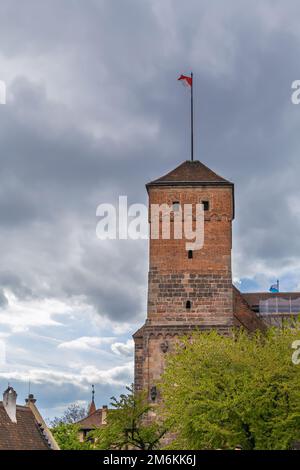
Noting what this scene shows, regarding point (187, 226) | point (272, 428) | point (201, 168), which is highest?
point (201, 168)

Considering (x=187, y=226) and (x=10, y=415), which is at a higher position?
(x=187, y=226)

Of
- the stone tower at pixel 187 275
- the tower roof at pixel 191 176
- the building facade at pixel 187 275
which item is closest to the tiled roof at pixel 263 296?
the building facade at pixel 187 275

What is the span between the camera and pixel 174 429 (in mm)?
41406

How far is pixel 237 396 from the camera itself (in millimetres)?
33844

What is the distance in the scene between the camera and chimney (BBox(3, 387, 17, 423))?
44844 mm

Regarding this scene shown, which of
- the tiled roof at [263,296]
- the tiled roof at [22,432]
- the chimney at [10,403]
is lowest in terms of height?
the tiled roof at [22,432]

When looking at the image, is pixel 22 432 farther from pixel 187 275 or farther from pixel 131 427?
pixel 187 275

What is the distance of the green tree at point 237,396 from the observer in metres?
33.5

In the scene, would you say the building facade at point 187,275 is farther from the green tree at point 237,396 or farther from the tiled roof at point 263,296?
the tiled roof at point 263,296

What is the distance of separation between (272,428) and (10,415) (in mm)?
17479

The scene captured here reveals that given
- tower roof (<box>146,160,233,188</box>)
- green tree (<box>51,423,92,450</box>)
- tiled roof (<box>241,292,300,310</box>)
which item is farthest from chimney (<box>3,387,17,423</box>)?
tiled roof (<box>241,292,300,310</box>)
